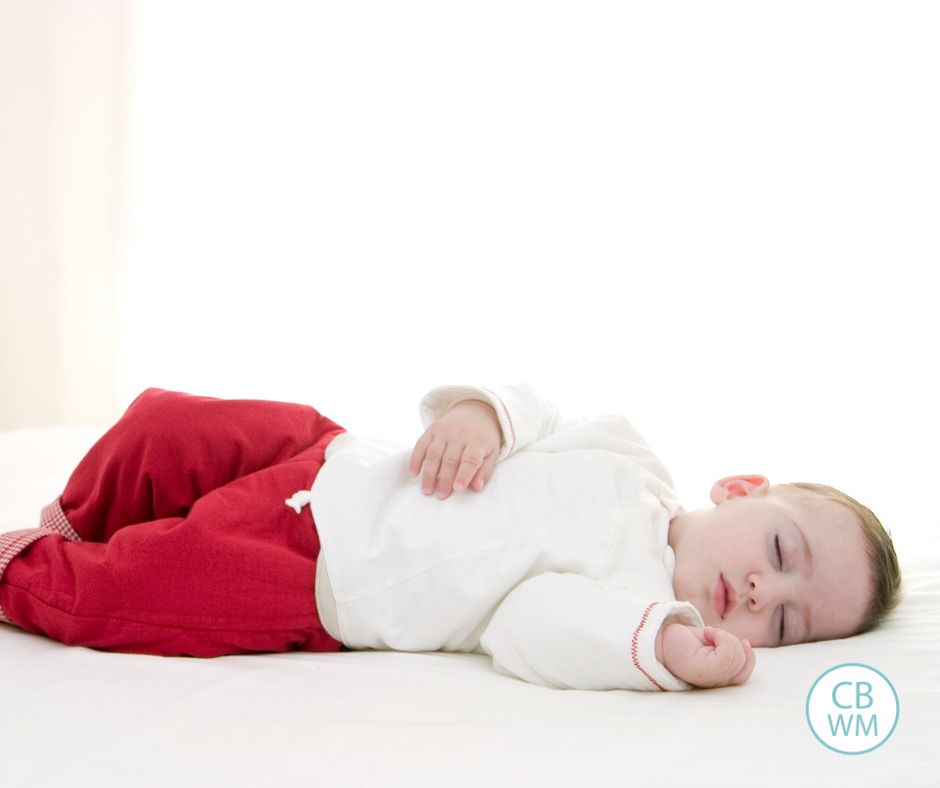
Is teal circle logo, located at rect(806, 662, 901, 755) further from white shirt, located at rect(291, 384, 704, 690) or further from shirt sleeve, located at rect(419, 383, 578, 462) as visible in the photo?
shirt sleeve, located at rect(419, 383, 578, 462)

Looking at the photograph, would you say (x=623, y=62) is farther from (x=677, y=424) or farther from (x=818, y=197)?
(x=677, y=424)

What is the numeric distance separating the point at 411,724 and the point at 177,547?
1.37 feet

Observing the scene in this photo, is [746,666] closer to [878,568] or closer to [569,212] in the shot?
[878,568]

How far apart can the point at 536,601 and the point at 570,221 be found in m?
1.81

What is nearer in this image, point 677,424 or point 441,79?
point 677,424

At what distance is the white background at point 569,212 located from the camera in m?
2.51

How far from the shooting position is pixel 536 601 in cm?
111

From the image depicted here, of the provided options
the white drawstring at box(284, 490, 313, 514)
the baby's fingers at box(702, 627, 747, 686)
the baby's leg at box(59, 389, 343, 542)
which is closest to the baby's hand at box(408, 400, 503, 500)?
the white drawstring at box(284, 490, 313, 514)

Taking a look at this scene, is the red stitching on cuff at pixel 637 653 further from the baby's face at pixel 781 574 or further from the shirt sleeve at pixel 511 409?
the shirt sleeve at pixel 511 409

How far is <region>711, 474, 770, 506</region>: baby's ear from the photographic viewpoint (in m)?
1.35

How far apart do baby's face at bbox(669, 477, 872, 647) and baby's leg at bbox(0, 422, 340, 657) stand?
45cm

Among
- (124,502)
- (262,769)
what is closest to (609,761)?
(262,769)

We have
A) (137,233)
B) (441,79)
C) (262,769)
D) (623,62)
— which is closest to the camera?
(262,769)

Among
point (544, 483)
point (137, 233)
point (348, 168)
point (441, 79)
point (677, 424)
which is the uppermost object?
point (441, 79)
